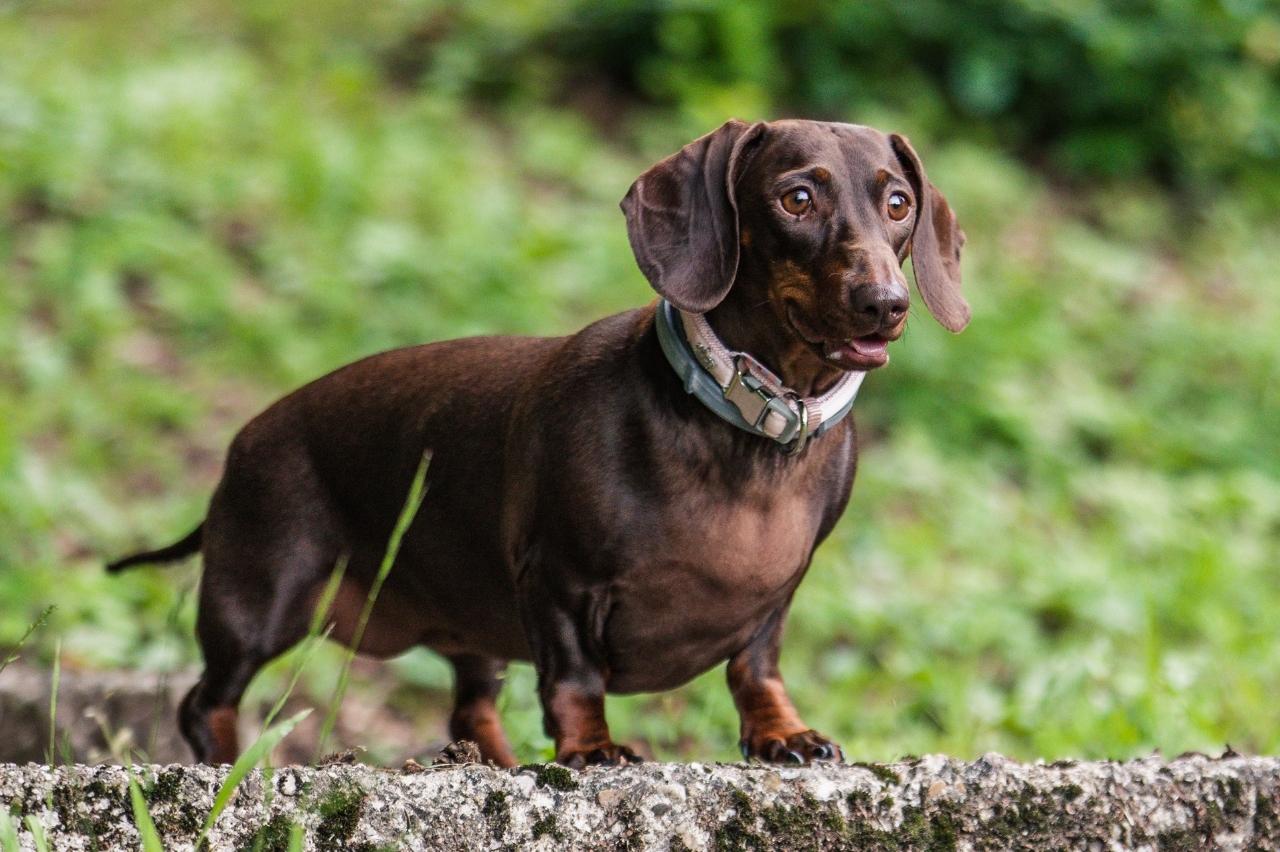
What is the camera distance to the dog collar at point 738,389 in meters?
2.54

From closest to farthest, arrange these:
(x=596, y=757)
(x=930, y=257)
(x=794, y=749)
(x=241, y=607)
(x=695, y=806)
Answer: (x=695, y=806) → (x=596, y=757) → (x=794, y=749) → (x=930, y=257) → (x=241, y=607)

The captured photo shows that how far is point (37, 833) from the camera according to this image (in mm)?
1748

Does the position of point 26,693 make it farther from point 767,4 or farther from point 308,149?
point 767,4

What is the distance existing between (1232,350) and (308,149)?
3.95 m

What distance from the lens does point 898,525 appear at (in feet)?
18.3

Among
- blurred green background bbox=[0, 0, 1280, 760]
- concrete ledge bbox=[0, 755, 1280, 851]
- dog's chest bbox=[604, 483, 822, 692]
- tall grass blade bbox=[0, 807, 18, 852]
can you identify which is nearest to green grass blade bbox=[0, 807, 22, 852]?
tall grass blade bbox=[0, 807, 18, 852]

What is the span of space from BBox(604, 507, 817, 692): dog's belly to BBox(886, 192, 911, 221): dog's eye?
1.62ft

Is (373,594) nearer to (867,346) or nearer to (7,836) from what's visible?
(7,836)

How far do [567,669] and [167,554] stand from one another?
1342mm

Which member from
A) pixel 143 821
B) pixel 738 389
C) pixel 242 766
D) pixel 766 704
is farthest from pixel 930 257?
pixel 143 821

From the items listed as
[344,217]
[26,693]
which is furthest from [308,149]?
[26,693]

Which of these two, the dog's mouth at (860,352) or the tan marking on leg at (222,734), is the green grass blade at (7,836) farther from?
the tan marking on leg at (222,734)

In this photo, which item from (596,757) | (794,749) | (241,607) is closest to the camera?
(596,757)

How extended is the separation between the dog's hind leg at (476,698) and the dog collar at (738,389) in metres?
1.25
